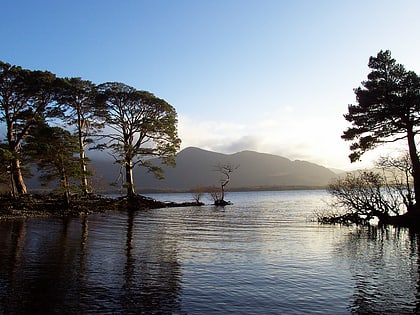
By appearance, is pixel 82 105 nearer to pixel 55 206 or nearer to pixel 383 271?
pixel 55 206

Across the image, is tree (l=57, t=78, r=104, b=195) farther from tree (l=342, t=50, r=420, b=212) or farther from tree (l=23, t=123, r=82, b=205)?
tree (l=342, t=50, r=420, b=212)

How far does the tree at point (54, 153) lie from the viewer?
36.4m

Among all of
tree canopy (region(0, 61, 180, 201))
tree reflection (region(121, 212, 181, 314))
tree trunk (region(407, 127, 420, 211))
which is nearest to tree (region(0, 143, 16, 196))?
tree canopy (region(0, 61, 180, 201))

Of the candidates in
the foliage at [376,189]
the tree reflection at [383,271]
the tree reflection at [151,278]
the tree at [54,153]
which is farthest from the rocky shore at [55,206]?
the tree reflection at [383,271]

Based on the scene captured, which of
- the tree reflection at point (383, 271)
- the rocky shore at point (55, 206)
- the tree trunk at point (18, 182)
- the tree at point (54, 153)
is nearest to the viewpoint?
the tree reflection at point (383, 271)

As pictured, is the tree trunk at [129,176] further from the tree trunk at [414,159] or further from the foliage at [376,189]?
the tree trunk at [414,159]

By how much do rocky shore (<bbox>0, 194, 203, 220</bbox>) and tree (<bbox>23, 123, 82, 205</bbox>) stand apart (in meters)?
2.72

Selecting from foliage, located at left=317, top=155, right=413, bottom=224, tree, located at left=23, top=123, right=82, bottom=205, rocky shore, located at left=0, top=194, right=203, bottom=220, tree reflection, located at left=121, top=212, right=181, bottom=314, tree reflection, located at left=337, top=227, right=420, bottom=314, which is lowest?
tree reflection, located at left=121, top=212, right=181, bottom=314

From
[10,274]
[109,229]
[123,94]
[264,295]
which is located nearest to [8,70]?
[123,94]

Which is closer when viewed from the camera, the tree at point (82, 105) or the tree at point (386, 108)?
the tree at point (386, 108)

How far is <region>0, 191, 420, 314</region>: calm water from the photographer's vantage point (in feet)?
32.2

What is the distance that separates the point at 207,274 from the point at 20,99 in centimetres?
3952

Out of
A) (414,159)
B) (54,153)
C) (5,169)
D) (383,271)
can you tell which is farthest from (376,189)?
(5,169)

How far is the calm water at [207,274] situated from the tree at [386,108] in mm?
7949
